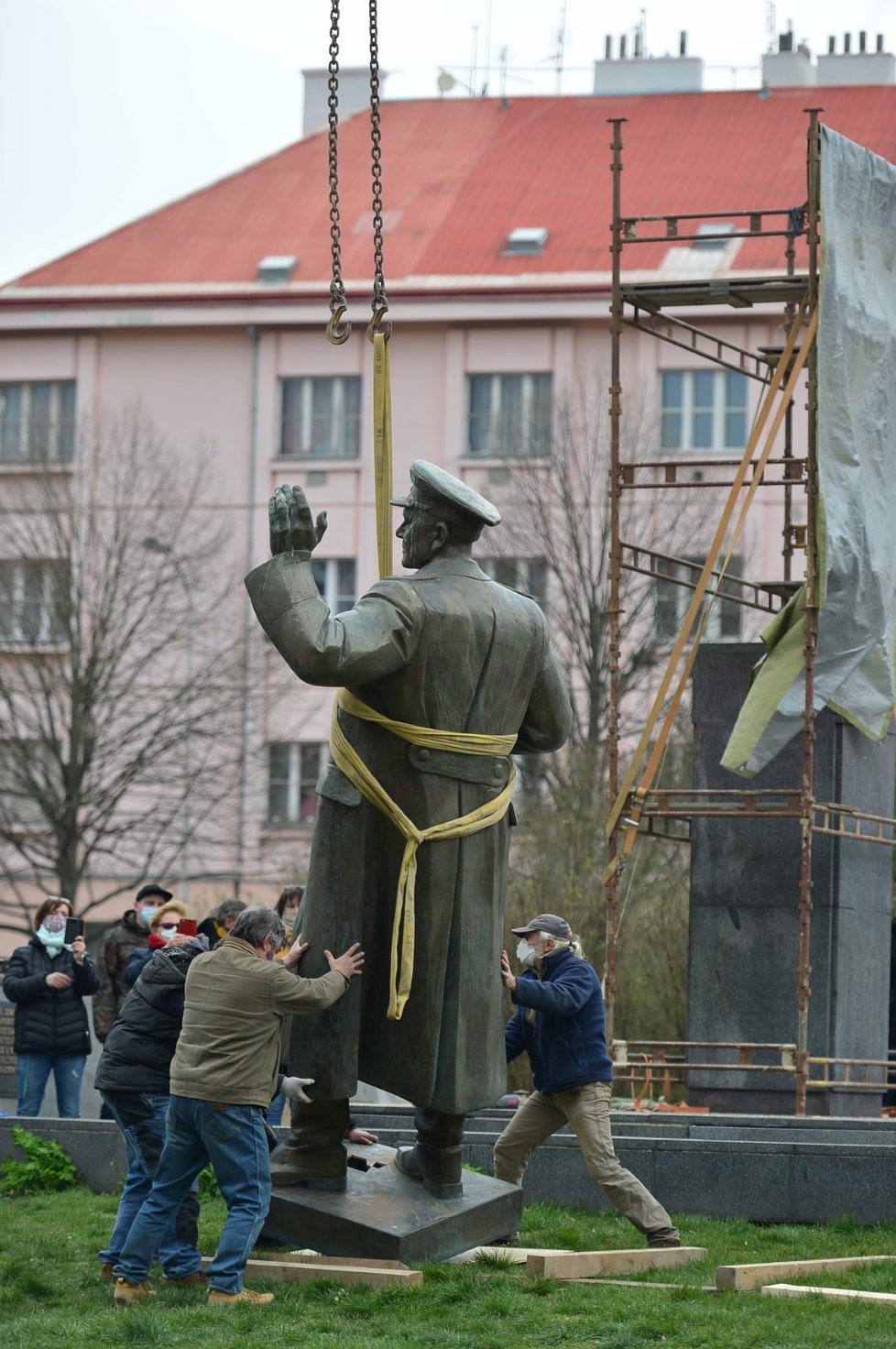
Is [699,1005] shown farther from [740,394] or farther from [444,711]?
[740,394]

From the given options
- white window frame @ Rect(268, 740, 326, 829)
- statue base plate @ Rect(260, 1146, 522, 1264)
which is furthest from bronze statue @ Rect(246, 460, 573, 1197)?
white window frame @ Rect(268, 740, 326, 829)

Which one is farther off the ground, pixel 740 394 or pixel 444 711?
pixel 740 394

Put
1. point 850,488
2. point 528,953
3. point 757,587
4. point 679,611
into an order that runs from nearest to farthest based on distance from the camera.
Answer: point 528,953 < point 850,488 < point 757,587 < point 679,611

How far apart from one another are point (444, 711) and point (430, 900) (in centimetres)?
74

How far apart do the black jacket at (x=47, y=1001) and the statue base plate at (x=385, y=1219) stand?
5618 mm

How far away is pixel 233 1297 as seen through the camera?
947 cm

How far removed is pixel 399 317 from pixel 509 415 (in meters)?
3.12

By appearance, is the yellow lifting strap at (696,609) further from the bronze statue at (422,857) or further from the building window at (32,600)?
the building window at (32,600)

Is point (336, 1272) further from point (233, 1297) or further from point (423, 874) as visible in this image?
point (423, 874)

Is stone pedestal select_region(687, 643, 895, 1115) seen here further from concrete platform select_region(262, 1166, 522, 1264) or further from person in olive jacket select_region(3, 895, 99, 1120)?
concrete platform select_region(262, 1166, 522, 1264)

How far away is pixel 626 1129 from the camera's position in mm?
14242

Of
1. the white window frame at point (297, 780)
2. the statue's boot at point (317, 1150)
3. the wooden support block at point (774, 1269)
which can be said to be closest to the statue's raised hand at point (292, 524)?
the statue's boot at point (317, 1150)

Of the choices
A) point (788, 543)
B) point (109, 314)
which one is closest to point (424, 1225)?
point (788, 543)

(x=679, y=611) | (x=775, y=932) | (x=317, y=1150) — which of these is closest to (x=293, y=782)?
(x=679, y=611)
